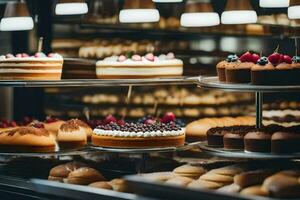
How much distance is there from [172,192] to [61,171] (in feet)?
5.62

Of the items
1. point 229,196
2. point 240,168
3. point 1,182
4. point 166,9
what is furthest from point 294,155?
point 166,9

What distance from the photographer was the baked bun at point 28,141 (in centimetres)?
654

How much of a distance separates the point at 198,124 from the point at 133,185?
2.19 metres

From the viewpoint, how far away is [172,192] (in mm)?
4812

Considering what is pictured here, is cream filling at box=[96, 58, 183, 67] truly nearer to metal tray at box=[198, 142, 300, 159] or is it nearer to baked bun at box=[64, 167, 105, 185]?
baked bun at box=[64, 167, 105, 185]

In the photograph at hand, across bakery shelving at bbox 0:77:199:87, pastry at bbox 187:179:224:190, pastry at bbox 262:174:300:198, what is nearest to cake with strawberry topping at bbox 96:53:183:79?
bakery shelving at bbox 0:77:199:87

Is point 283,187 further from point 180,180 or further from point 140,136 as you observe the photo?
point 140,136

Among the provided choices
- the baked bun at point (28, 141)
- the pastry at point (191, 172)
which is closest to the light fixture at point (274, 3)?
the pastry at point (191, 172)

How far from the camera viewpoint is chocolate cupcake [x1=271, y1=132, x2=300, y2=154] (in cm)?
547

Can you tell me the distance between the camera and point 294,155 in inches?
213

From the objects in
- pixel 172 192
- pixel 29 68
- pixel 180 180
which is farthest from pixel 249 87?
pixel 29 68

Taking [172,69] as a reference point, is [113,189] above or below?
below

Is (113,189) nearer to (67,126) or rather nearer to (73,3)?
(67,126)

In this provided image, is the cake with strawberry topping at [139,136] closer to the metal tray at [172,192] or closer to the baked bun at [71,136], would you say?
the baked bun at [71,136]
